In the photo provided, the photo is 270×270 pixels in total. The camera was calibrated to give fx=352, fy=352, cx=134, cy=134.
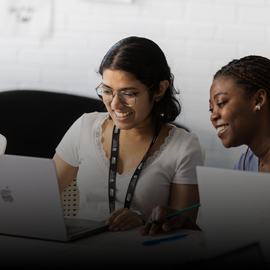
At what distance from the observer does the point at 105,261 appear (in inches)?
28.4

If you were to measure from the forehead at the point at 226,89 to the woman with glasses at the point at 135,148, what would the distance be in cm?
30

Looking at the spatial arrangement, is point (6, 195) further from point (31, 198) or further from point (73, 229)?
point (73, 229)

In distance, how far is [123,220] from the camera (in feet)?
3.28

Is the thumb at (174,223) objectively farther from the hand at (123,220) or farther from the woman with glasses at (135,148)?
the woman with glasses at (135,148)

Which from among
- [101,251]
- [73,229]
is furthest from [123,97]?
[101,251]

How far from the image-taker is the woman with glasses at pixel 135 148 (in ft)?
4.49

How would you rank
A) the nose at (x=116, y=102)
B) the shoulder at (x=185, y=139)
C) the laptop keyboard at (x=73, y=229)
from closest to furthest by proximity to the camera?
the laptop keyboard at (x=73, y=229) < the nose at (x=116, y=102) < the shoulder at (x=185, y=139)

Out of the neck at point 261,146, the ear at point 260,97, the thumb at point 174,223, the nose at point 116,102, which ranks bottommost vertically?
the thumb at point 174,223

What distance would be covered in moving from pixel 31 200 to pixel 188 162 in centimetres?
76

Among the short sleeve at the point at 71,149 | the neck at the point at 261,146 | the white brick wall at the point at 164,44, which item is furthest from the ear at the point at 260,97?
the white brick wall at the point at 164,44

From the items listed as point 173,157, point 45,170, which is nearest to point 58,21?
point 173,157

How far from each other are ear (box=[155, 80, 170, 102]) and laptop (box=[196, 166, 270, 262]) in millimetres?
803

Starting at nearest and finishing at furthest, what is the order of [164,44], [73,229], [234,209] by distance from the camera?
[234,209]
[73,229]
[164,44]

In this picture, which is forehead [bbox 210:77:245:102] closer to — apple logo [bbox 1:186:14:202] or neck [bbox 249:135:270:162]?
neck [bbox 249:135:270:162]
